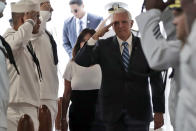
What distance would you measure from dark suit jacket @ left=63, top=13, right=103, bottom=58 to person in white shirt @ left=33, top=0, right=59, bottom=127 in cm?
180

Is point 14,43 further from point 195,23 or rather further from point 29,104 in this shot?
point 195,23

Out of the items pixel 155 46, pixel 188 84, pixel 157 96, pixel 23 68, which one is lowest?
pixel 157 96

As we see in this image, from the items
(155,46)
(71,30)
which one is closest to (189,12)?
(155,46)

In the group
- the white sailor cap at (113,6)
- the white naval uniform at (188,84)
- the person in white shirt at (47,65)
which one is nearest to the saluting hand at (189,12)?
the white naval uniform at (188,84)

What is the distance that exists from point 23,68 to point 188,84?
8.46 ft

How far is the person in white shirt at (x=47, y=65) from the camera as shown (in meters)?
5.60

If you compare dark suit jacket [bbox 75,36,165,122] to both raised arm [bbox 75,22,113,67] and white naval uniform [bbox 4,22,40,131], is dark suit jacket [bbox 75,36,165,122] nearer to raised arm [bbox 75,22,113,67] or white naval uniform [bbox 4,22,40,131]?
raised arm [bbox 75,22,113,67]

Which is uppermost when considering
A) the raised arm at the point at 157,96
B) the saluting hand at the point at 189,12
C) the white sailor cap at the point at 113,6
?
the white sailor cap at the point at 113,6

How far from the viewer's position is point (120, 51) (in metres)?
4.71

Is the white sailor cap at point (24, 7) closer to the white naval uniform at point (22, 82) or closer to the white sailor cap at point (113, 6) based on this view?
the white naval uniform at point (22, 82)

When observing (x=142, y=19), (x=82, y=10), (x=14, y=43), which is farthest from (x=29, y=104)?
(x=82, y=10)

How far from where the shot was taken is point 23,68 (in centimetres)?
487

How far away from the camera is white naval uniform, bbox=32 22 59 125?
5598 mm

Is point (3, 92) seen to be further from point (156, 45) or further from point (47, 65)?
point (47, 65)
